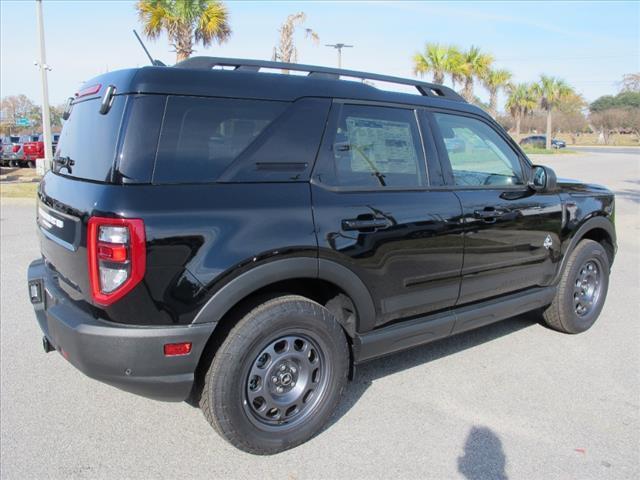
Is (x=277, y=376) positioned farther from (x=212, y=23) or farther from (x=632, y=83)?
(x=632, y=83)

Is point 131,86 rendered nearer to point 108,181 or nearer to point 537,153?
point 108,181

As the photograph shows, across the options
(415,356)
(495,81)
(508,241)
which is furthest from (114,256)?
→ (495,81)

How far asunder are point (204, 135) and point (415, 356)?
246 cm

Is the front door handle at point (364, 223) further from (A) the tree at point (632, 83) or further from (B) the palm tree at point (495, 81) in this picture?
(A) the tree at point (632, 83)

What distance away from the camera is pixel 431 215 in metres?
3.38

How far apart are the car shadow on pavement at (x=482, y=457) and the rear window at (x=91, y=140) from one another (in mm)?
2312

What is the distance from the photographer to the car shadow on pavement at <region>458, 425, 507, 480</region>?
2.79m

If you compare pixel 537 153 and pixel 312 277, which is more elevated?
pixel 537 153

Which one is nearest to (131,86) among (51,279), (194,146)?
(194,146)

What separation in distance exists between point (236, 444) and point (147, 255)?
3.64 feet

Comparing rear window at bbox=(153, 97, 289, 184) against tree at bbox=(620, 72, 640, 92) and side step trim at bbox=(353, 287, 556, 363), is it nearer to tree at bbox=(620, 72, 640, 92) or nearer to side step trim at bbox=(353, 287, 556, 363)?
side step trim at bbox=(353, 287, 556, 363)

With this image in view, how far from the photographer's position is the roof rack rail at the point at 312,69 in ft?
9.60

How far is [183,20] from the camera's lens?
16.4 metres

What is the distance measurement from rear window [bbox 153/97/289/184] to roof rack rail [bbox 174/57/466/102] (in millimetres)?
251
